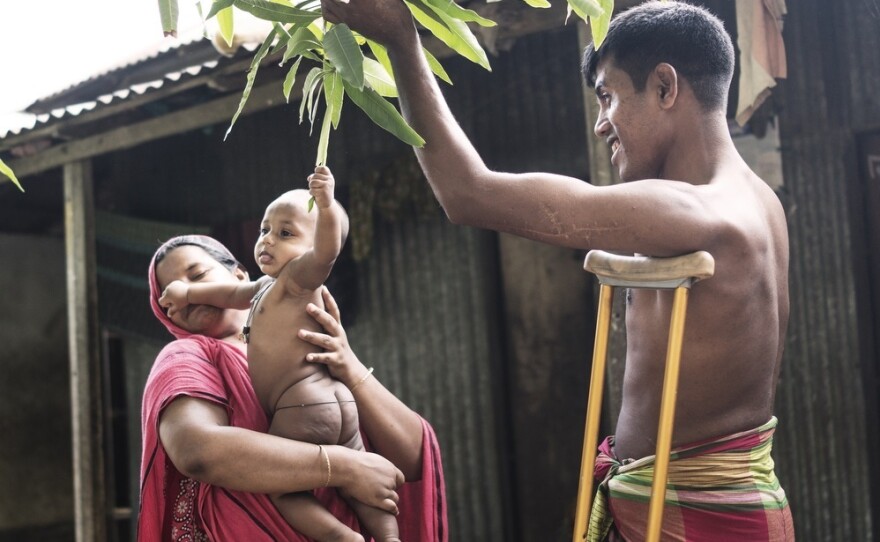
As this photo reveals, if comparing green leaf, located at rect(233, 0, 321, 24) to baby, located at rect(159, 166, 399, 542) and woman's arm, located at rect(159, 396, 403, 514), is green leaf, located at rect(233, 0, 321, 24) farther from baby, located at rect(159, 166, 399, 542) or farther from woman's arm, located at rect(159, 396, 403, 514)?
woman's arm, located at rect(159, 396, 403, 514)

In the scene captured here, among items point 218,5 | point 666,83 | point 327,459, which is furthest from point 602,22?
point 327,459

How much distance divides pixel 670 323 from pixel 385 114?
717mm

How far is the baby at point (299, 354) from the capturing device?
286cm

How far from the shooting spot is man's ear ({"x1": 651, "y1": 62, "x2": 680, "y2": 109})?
2203mm

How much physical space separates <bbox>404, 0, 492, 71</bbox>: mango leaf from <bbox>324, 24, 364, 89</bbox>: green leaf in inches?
7.7

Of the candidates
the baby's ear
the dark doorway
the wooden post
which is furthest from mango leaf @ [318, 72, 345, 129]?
the wooden post

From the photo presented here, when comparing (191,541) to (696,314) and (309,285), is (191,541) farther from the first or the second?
(696,314)

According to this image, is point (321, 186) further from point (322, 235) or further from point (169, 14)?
point (169, 14)

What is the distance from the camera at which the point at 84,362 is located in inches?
281

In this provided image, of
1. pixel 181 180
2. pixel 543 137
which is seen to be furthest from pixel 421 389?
pixel 181 180

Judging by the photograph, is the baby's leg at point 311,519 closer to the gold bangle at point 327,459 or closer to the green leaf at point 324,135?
the gold bangle at point 327,459

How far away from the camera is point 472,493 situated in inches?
255

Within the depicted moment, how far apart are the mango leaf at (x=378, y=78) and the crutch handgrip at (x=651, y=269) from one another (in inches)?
24.3

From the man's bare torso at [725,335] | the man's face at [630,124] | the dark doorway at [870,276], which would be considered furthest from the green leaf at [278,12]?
the dark doorway at [870,276]
